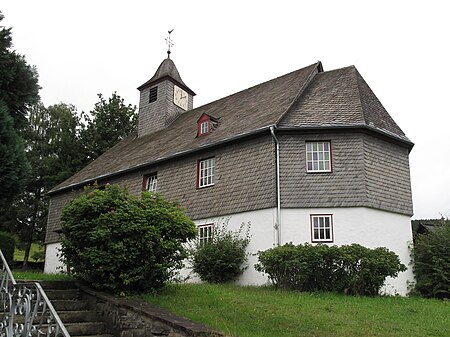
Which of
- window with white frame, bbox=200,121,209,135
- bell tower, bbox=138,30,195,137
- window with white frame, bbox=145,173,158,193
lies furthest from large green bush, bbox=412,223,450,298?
bell tower, bbox=138,30,195,137

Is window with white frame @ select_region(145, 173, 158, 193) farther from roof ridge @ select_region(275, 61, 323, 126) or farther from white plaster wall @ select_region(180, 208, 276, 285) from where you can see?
roof ridge @ select_region(275, 61, 323, 126)

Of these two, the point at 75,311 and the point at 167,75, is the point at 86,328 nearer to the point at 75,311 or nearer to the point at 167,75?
the point at 75,311

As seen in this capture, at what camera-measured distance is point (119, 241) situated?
31.5 ft

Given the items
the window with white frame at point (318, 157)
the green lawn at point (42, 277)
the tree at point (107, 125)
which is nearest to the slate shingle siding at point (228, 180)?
the window with white frame at point (318, 157)

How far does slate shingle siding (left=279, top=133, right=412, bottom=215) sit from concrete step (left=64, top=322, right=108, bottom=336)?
8.65m

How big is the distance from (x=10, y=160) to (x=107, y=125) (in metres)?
28.0

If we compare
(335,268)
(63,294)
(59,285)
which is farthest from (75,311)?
(335,268)

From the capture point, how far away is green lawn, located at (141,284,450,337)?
798 cm

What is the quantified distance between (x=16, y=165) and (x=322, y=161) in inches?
415

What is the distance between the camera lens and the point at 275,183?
15930 mm

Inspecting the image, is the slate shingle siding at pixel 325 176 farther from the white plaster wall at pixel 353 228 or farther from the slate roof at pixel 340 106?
the slate roof at pixel 340 106

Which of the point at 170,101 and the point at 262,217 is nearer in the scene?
the point at 262,217

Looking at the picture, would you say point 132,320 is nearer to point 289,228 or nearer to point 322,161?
point 289,228

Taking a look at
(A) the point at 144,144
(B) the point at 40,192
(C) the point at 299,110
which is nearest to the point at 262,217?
(C) the point at 299,110
